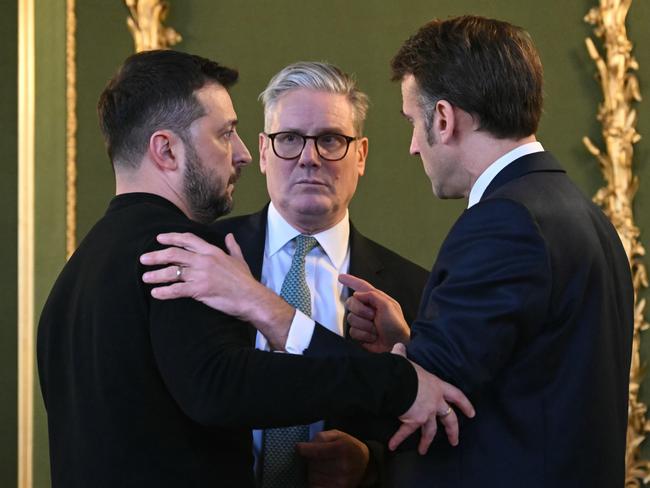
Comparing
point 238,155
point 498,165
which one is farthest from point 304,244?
point 498,165

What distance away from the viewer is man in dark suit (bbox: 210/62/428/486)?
2887 millimetres

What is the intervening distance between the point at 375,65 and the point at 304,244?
1086 mm

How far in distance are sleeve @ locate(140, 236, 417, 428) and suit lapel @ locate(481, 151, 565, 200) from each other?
1.48 ft

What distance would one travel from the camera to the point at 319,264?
2912 mm

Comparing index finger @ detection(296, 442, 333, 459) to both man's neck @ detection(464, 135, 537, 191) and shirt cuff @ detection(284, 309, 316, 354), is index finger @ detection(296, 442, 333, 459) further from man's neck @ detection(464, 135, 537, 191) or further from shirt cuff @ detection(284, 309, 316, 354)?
man's neck @ detection(464, 135, 537, 191)

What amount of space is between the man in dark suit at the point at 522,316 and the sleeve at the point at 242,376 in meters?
0.18

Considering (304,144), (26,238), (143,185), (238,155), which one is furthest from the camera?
(26,238)

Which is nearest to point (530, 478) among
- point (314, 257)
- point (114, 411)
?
point (114, 411)

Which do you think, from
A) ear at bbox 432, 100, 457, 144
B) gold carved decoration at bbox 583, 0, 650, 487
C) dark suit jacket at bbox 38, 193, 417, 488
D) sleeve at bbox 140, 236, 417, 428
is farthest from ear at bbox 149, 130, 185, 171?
gold carved decoration at bbox 583, 0, 650, 487

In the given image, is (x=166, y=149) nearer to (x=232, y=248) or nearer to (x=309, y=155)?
(x=232, y=248)

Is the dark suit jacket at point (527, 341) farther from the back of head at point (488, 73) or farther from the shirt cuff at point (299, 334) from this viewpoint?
the shirt cuff at point (299, 334)

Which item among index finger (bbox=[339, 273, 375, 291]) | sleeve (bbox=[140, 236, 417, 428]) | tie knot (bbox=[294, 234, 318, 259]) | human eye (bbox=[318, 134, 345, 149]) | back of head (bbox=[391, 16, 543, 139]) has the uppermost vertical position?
back of head (bbox=[391, 16, 543, 139])

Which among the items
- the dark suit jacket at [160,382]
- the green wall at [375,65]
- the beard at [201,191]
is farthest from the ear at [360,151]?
the dark suit jacket at [160,382]

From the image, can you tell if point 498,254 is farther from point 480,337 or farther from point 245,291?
point 245,291
